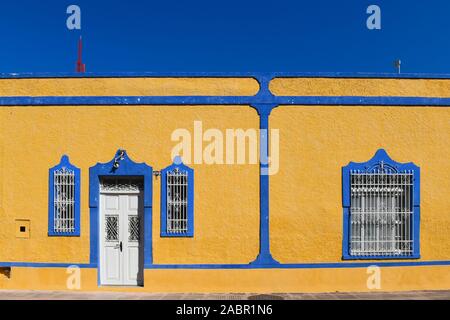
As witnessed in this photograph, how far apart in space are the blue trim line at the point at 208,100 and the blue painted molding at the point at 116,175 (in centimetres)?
108

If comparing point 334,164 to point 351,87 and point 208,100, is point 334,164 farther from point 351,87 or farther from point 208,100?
point 208,100

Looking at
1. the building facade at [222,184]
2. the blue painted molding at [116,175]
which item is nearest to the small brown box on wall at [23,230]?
the building facade at [222,184]

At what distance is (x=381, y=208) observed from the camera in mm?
7207

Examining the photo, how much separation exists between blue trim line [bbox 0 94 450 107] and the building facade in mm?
28

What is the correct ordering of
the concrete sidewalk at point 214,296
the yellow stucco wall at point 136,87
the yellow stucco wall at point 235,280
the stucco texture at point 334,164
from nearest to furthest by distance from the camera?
the concrete sidewalk at point 214,296, the yellow stucco wall at point 235,280, the stucco texture at point 334,164, the yellow stucco wall at point 136,87

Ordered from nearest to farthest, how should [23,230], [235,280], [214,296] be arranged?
[214,296]
[235,280]
[23,230]

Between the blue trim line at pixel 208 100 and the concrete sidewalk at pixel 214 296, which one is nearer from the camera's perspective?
the concrete sidewalk at pixel 214 296

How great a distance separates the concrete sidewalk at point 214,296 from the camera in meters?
6.62

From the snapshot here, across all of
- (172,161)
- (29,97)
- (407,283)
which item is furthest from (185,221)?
(407,283)

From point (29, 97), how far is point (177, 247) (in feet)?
13.9

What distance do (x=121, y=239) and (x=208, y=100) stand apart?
3.28m

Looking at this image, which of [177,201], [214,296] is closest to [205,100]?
[177,201]

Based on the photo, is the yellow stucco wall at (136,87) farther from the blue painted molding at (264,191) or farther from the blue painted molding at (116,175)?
→ the blue painted molding at (116,175)

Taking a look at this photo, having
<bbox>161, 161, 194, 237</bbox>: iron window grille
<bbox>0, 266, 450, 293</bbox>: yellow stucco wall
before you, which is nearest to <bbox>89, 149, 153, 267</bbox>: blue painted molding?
<bbox>161, 161, 194, 237</bbox>: iron window grille
